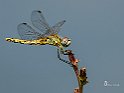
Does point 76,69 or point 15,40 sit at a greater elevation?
point 15,40

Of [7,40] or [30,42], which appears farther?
[7,40]

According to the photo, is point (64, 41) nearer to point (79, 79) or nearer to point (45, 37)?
point (45, 37)

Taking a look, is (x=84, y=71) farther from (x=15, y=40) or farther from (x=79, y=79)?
(x=15, y=40)

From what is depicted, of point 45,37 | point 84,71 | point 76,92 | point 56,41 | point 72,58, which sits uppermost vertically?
point 45,37

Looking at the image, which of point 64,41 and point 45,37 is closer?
point 64,41

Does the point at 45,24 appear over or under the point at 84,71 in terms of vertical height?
over

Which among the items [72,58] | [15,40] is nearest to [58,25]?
[15,40]

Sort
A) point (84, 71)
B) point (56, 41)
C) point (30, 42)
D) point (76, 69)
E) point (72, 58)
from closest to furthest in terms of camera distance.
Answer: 1. point (84, 71)
2. point (76, 69)
3. point (72, 58)
4. point (56, 41)
5. point (30, 42)

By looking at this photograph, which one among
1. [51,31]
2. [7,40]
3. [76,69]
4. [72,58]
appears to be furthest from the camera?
[7,40]

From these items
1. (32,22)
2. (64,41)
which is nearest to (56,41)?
(64,41)
